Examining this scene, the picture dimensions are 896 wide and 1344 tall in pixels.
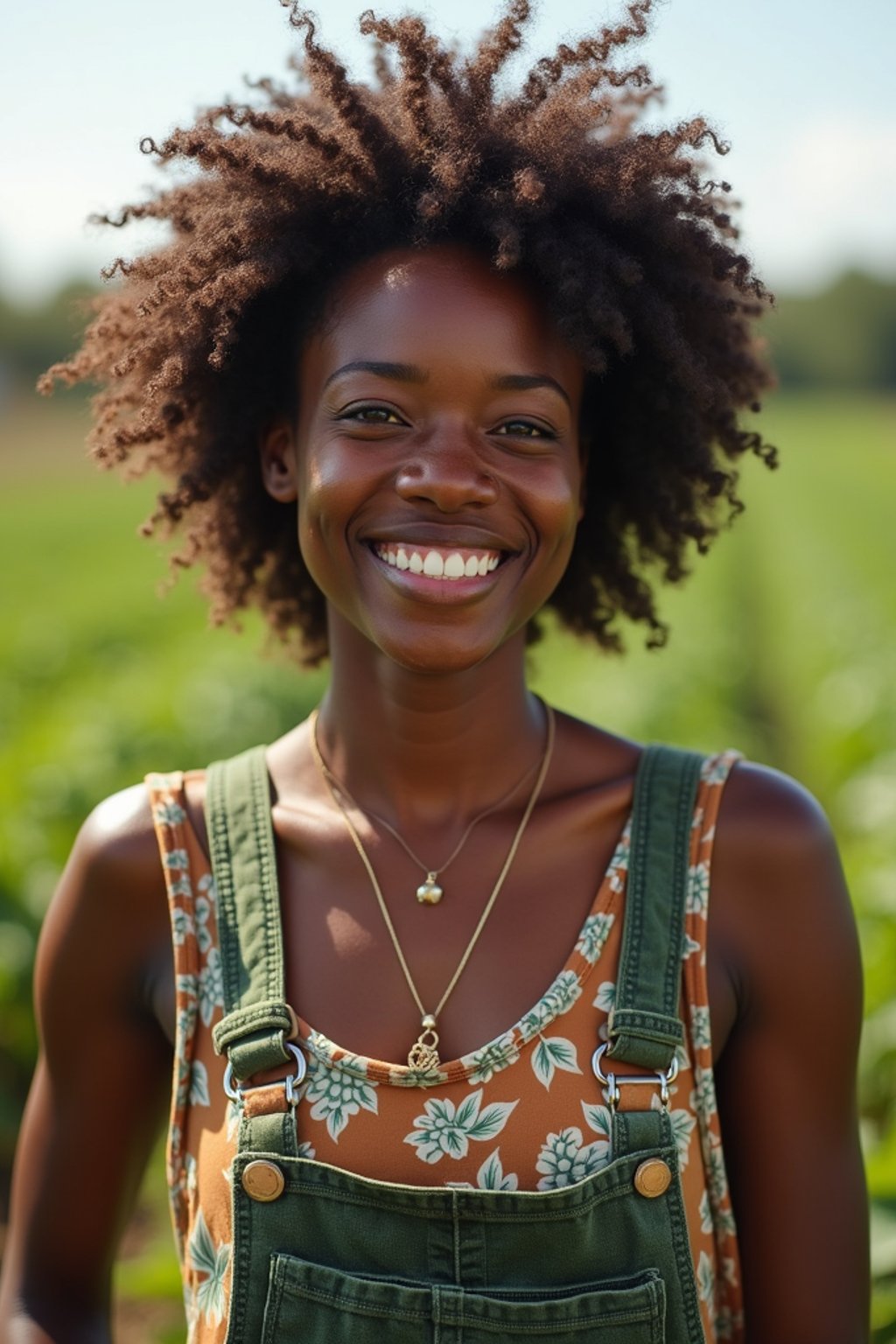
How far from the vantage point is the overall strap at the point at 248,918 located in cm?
196

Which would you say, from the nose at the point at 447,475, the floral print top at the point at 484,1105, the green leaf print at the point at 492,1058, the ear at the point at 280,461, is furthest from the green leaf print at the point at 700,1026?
the ear at the point at 280,461

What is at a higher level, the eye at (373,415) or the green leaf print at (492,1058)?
the eye at (373,415)

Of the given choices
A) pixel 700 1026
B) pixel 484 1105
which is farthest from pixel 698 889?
pixel 484 1105

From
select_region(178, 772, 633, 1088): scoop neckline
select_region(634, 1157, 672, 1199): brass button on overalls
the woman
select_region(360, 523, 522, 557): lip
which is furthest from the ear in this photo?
select_region(634, 1157, 672, 1199): brass button on overalls

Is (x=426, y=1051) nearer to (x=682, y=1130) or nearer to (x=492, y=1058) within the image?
(x=492, y=1058)

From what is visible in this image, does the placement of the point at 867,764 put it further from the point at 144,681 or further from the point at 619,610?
the point at 619,610

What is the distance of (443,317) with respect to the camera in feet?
6.52

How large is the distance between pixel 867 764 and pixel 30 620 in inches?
419

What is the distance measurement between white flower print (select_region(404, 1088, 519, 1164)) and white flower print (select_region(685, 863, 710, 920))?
1.18 feet

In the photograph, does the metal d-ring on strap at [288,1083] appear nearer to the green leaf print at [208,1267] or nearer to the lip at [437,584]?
the green leaf print at [208,1267]

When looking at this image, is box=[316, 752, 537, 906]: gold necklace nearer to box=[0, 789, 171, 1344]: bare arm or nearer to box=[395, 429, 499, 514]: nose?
box=[0, 789, 171, 1344]: bare arm

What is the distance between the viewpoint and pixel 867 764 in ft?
26.9

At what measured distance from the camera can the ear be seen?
230 centimetres

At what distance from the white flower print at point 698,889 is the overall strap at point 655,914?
10 millimetres
